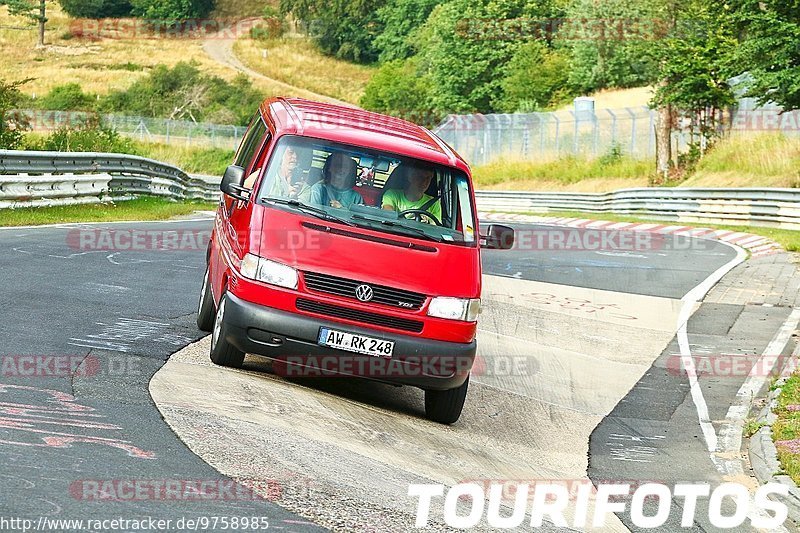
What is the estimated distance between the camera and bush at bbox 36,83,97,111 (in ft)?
288

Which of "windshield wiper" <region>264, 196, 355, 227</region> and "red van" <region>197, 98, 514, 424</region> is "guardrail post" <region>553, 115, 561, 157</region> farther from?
"windshield wiper" <region>264, 196, 355, 227</region>

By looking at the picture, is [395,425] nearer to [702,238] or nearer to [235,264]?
[235,264]

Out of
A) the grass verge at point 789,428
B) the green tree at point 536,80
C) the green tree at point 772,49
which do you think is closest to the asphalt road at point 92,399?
the grass verge at point 789,428

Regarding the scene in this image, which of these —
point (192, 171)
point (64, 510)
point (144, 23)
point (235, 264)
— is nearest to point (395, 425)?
point (235, 264)

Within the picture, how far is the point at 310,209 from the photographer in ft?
29.2

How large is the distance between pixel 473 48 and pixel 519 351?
83.9 meters

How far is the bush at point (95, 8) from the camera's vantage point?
13088cm

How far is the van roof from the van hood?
88cm

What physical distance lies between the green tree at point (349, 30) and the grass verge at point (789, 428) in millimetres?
117294

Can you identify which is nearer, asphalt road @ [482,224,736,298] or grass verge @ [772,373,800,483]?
grass verge @ [772,373,800,483]

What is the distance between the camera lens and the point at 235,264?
8820mm

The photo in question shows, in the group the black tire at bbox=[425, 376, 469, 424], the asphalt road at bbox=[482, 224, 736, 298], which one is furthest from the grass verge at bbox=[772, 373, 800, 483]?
the asphalt road at bbox=[482, 224, 736, 298]

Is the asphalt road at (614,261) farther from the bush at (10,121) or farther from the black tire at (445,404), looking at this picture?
the bush at (10,121)

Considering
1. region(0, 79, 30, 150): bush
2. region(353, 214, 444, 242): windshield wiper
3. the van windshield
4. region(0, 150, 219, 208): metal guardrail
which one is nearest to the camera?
region(353, 214, 444, 242): windshield wiper
